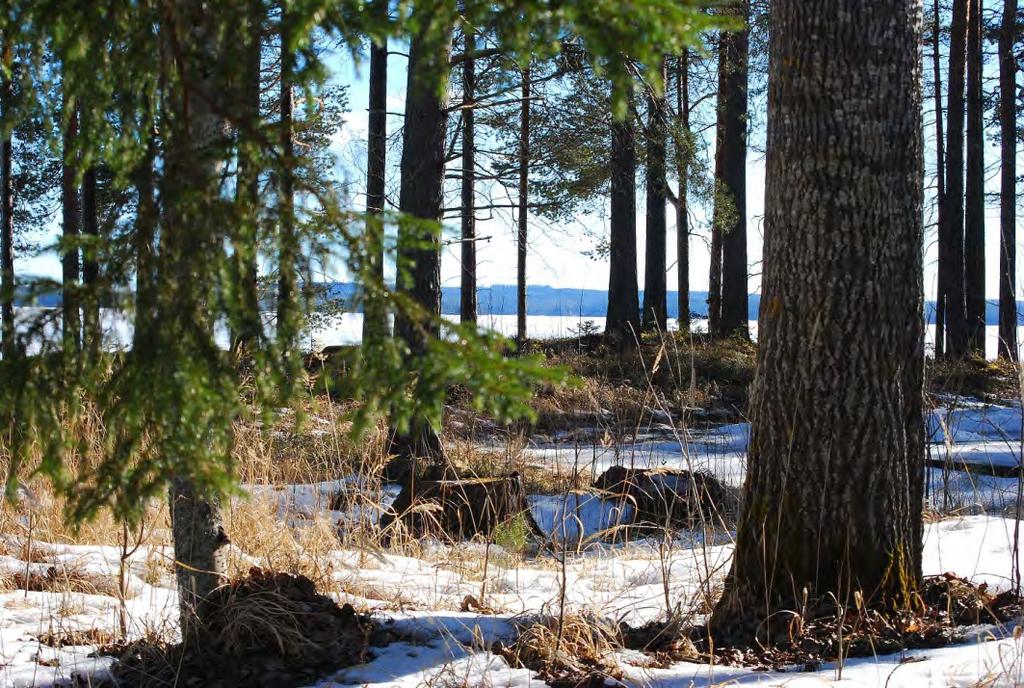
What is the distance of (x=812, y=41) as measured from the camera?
346cm

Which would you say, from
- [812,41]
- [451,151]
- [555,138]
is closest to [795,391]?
[812,41]

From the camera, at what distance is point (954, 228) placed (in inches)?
611

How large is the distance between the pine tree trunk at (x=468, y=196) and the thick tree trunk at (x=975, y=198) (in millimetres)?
8264

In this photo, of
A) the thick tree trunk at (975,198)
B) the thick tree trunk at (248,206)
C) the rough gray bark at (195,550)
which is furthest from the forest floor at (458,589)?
the thick tree trunk at (975,198)

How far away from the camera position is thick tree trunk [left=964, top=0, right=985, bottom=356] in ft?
47.6

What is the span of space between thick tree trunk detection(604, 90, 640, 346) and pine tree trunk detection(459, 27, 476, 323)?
2411 millimetres

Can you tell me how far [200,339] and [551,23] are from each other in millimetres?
908

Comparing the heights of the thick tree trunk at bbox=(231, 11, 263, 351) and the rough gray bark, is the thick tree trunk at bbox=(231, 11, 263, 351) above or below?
above

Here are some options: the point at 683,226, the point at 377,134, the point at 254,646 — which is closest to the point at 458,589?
the point at 254,646

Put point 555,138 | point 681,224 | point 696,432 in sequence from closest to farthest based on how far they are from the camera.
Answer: point 696,432 → point 555,138 → point 681,224

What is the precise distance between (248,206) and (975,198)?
16104mm

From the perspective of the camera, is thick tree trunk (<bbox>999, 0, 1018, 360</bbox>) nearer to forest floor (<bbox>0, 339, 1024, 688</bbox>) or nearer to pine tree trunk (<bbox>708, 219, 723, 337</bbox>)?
pine tree trunk (<bbox>708, 219, 723, 337</bbox>)

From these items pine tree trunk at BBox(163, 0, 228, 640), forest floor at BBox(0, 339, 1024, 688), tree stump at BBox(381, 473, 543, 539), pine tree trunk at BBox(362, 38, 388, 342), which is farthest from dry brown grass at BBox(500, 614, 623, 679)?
pine tree trunk at BBox(362, 38, 388, 342)

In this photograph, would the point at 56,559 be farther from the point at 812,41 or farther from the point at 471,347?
the point at 812,41
